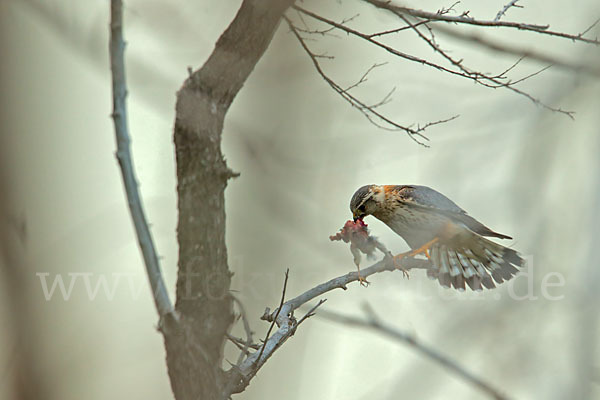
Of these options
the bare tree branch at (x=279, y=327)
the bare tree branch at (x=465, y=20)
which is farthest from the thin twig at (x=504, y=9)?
the bare tree branch at (x=279, y=327)

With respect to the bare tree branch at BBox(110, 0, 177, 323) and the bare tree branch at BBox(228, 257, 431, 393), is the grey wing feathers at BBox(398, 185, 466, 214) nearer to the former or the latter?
the bare tree branch at BBox(228, 257, 431, 393)

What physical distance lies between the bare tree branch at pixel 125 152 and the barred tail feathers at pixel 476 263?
8.77 ft

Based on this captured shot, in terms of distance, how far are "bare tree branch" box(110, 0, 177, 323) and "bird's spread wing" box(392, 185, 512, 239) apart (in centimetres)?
278

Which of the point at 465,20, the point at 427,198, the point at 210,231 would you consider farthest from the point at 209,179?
the point at 427,198

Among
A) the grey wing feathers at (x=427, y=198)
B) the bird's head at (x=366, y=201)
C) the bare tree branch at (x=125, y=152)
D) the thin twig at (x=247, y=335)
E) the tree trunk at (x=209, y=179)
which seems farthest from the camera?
the bird's head at (x=366, y=201)

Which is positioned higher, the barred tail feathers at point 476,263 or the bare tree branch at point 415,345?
the barred tail feathers at point 476,263

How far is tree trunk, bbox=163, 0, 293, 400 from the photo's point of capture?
2627mm

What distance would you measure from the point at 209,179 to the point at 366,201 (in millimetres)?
2386

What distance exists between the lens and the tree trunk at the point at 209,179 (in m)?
2.63

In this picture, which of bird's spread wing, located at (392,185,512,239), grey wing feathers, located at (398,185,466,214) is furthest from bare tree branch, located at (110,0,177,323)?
grey wing feathers, located at (398,185,466,214)

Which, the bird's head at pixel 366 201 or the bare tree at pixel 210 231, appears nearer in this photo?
the bare tree at pixel 210 231

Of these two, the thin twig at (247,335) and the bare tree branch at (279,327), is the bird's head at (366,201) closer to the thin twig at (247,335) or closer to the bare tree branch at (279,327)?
the bare tree branch at (279,327)

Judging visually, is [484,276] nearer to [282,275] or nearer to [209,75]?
[282,275]

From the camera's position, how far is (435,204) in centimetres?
475
